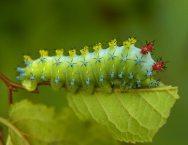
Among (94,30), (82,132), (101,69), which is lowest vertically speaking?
(82,132)

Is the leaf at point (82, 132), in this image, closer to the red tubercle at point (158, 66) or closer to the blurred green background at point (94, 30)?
the red tubercle at point (158, 66)

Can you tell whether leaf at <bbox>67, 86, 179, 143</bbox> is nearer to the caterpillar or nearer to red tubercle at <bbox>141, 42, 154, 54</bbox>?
the caterpillar

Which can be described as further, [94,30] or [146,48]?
[94,30]

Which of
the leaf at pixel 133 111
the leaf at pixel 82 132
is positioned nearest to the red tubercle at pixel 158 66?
the leaf at pixel 133 111

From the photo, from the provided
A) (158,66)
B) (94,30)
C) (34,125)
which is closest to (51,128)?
(34,125)

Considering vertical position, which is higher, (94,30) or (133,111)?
(94,30)

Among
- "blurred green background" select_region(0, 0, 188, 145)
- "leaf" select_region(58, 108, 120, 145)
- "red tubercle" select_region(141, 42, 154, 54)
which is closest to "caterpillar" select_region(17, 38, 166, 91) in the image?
"red tubercle" select_region(141, 42, 154, 54)

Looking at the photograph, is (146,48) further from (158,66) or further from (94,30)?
(94,30)

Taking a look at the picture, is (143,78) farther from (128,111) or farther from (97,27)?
(97,27)
